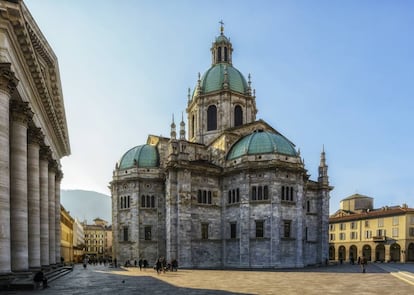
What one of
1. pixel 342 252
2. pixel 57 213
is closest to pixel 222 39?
pixel 57 213

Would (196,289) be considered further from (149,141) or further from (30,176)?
(149,141)

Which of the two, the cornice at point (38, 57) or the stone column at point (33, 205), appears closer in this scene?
the cornice at point (38, 57)

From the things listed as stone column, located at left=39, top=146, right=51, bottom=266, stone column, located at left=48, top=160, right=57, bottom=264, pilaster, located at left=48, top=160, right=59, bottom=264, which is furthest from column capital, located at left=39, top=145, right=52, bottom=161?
stone column, located at left=48, top=160, right=57, bottom=264

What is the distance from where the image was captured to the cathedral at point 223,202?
46469mm

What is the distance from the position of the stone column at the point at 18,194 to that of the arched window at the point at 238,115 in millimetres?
41007

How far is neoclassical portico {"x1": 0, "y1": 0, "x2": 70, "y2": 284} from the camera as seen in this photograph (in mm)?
18000

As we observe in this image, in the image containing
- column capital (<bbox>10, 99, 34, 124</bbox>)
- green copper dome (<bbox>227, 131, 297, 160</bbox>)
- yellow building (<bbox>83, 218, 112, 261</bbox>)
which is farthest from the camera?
yellow building (<bbox>83, 218, 112, 261</bbox>)

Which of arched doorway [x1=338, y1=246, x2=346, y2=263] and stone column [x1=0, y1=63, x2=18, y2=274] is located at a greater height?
stone column [x1=0, y1=63, x2=18, y2=274]

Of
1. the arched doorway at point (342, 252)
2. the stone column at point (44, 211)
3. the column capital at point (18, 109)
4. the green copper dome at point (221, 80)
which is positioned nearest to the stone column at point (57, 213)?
the stone column at point (44, 211)

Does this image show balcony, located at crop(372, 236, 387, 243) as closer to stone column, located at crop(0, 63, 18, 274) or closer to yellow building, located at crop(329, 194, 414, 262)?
yellow building, located at crop(329, 194, 414, 262)

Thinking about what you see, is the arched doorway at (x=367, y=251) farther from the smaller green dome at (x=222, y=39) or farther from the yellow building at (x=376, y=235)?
the smaller green dome at (x=222, y=39)

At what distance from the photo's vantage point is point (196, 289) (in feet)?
74.5

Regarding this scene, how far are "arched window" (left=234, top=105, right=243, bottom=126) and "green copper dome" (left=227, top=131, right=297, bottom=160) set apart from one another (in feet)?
30.1

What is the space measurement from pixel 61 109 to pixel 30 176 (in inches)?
421
